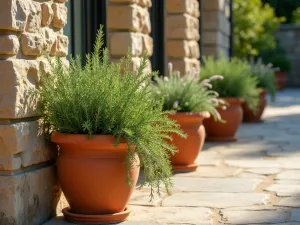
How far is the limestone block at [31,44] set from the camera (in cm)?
417

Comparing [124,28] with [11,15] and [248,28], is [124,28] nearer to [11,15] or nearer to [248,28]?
[11,15]

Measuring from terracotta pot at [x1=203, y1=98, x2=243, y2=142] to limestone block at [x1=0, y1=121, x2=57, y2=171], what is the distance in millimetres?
4154

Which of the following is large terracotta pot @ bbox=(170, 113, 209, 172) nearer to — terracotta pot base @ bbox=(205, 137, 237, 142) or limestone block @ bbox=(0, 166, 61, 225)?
limestone block @ bbox=(0, 166, 61, 225)

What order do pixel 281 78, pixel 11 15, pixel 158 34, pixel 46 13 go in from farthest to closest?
pixel 281 78, pixel 158 34, pixel 46 13, pixel 11 15

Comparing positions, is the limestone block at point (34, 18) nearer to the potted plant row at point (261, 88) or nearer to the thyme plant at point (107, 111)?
the thyme plant at point (107, 111)

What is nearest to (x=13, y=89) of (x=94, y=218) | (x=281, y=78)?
(x=94, y=218)

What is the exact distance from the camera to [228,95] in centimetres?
858

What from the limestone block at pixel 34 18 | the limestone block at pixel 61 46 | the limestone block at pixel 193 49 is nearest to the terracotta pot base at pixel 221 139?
the limestone block at pixel 193 49

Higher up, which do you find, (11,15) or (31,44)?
(11,15)

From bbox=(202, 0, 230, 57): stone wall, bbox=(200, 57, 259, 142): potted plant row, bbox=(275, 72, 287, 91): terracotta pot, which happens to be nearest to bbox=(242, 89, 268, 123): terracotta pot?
bbox=(202, 0, 230, 57): stone wall

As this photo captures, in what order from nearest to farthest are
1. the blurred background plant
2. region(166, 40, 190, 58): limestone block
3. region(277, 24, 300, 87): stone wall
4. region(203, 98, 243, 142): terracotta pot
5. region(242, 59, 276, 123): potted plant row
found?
1. region(166, 40, 190, 58): limestone block
2. region(203, 98, 243, 142): terracotta pot
3. region(242, 59, 276, 123): potted plant row
4. the blurred background plant
5. region(277, 24, 300, 87): stone wall

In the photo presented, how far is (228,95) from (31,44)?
15.3 feet

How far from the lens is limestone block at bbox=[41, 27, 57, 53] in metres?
A: 4.46

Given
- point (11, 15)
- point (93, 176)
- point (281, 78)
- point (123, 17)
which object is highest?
point (123, 17)
